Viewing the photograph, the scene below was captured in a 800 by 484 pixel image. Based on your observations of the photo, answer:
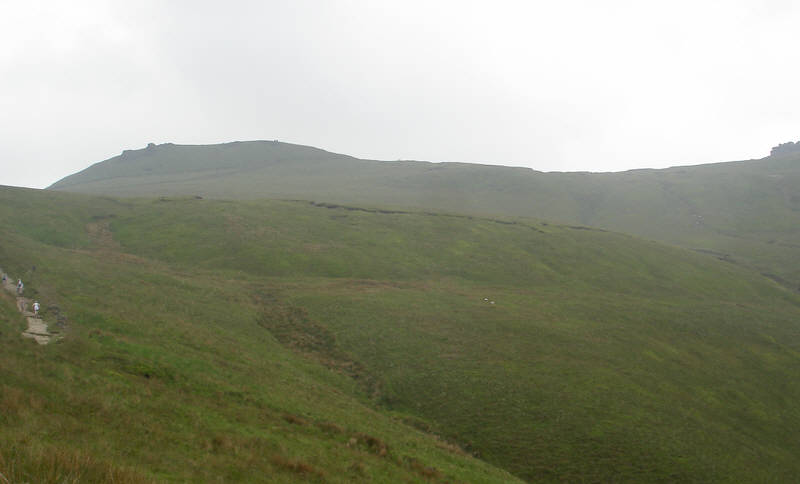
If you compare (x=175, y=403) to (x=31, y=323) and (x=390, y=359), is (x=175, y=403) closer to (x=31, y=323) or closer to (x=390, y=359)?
(x=31, y=323)

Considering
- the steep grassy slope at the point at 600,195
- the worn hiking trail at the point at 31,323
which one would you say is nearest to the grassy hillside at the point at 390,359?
the worn hiking trail at the point at 31,323

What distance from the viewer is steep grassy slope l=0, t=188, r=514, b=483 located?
12445mm

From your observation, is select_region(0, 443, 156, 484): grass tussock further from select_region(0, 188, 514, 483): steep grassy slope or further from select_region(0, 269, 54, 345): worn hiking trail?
select_region(0, 269, 54, 345): worn hiking trail

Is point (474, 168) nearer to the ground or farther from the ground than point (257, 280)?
farther from the ground

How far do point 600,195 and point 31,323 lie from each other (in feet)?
559

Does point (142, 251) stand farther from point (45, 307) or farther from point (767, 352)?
point (767, 352)

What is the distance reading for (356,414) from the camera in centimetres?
2569

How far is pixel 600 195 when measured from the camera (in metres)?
167

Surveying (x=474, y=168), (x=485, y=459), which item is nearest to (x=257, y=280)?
(x=485, y=459)

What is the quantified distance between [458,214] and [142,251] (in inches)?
2589

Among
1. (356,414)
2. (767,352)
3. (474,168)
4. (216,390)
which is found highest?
(474,168)

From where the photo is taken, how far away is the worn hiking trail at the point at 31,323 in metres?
23.6

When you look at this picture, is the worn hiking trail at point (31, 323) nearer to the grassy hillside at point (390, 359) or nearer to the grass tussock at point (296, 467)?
the grassy hillside at point (390, 359)

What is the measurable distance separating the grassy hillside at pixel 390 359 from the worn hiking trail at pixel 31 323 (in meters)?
1.15
